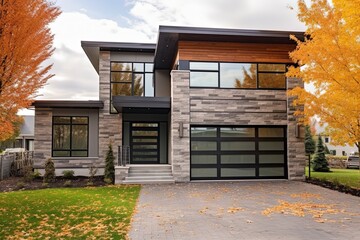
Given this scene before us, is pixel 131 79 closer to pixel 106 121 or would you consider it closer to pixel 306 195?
pixel 106 121

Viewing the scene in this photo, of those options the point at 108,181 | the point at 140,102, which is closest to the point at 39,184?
the point at 108,181

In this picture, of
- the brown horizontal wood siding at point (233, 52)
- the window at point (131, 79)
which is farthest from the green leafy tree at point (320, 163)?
the window at point (131, 79)

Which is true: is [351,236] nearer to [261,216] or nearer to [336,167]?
[261,216]

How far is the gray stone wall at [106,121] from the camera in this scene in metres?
17.0

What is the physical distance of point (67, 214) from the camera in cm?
745

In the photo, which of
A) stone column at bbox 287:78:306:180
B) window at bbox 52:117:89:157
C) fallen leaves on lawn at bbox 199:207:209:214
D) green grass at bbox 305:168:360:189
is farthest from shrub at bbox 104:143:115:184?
green grass at bbox 305:168:360:189

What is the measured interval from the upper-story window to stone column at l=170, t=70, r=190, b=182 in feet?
1.74

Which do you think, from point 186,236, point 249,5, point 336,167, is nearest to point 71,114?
point 249,5

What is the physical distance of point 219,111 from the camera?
14.0 meters

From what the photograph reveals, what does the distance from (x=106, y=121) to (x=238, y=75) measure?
7744 millimetres

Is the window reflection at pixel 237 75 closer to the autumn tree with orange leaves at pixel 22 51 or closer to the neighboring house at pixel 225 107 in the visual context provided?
the neighboring house at pixel 225 107

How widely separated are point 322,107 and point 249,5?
5608 mm

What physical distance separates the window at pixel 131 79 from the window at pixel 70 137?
2.62 metres

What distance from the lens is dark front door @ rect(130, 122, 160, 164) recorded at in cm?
1736
